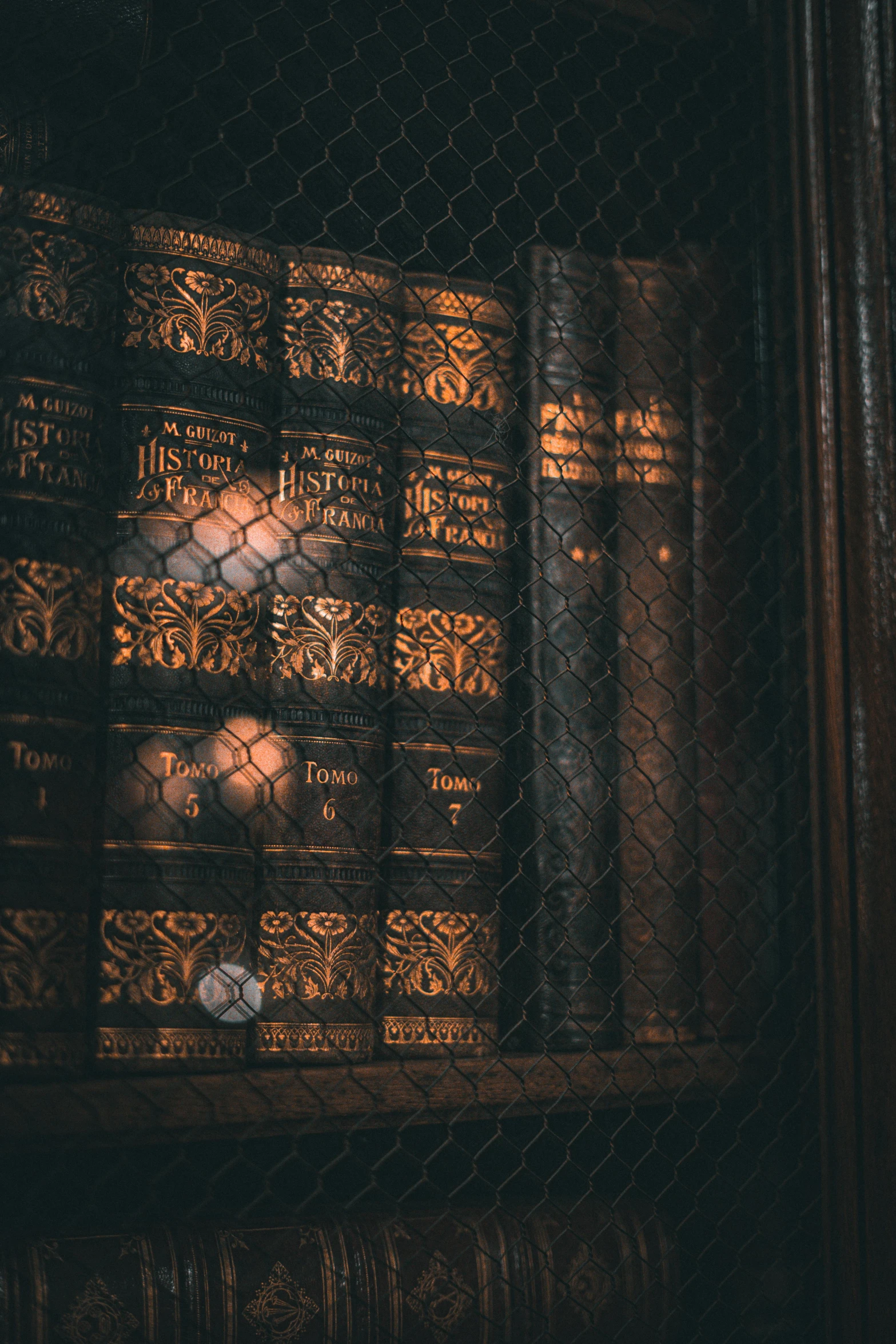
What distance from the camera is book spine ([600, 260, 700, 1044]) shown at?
71cm

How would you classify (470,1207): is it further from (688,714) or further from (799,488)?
(799,488)

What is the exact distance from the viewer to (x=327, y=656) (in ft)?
2.07

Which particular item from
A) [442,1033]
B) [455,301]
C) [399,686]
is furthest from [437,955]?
Result: [455,301]

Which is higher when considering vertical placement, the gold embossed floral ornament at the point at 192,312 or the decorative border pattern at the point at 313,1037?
the gold embossed floral ornament at the point at 192,312

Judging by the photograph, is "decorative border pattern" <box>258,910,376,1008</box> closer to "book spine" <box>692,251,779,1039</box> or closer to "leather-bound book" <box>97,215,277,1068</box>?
"leather-bound book" <box>97,215,277,1068</box>

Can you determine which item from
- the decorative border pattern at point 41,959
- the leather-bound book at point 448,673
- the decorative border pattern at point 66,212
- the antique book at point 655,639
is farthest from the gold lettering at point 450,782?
the decorative border pattern at point 66,212

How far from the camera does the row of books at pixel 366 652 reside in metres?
0.57

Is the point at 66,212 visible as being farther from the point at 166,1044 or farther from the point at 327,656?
the point at 166,1044

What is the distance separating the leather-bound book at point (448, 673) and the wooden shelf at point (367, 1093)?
0.02 m

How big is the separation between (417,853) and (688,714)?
0.21 metres

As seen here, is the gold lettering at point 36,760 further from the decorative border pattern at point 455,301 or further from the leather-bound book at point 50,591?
the decorative border pattern at point 455,301

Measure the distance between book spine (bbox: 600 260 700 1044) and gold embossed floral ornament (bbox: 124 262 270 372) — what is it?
0.25 metres

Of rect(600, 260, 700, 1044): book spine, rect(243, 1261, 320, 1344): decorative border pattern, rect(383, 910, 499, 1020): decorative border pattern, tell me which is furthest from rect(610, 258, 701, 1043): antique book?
rect(243, 1261, 320, 1344): decorative border pattern

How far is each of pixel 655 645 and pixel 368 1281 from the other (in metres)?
0.40
